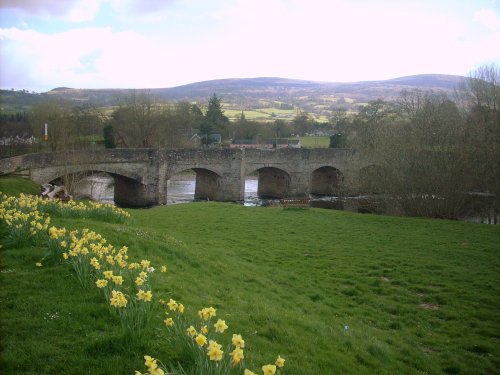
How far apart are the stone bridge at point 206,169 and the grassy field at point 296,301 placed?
543 inches

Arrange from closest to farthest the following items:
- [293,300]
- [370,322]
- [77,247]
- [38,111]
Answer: [77,247] < [370,322] < [293,300] < [38,111]

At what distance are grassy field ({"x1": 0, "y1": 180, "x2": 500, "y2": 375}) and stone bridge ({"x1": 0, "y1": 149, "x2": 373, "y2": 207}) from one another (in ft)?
45.2

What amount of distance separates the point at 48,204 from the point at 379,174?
20790 mm

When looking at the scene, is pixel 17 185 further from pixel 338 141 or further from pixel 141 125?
pixel 338 141

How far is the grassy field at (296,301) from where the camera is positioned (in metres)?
4.62

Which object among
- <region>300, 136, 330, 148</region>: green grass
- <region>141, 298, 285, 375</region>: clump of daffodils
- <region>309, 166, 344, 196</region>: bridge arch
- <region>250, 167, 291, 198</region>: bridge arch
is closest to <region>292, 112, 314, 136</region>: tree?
<region>300, 136, 330, 148</region>: green grass

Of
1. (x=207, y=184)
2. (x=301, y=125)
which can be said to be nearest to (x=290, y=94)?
(x=301, y=125)

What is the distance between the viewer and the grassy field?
4.62 meters

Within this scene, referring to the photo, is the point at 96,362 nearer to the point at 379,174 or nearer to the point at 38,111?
the point at 379,174

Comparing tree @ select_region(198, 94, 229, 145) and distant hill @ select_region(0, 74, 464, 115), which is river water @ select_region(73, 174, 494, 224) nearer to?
tree @ select_region(198, 94, 229, 145)

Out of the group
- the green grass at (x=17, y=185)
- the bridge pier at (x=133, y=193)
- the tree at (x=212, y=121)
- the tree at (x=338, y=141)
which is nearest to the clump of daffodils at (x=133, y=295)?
the green grass at (x=17, y=185)

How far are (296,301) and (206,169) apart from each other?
27352 millimetres

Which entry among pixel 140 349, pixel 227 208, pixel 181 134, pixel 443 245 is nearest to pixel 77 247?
pixel 140 349

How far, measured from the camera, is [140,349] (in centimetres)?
443
